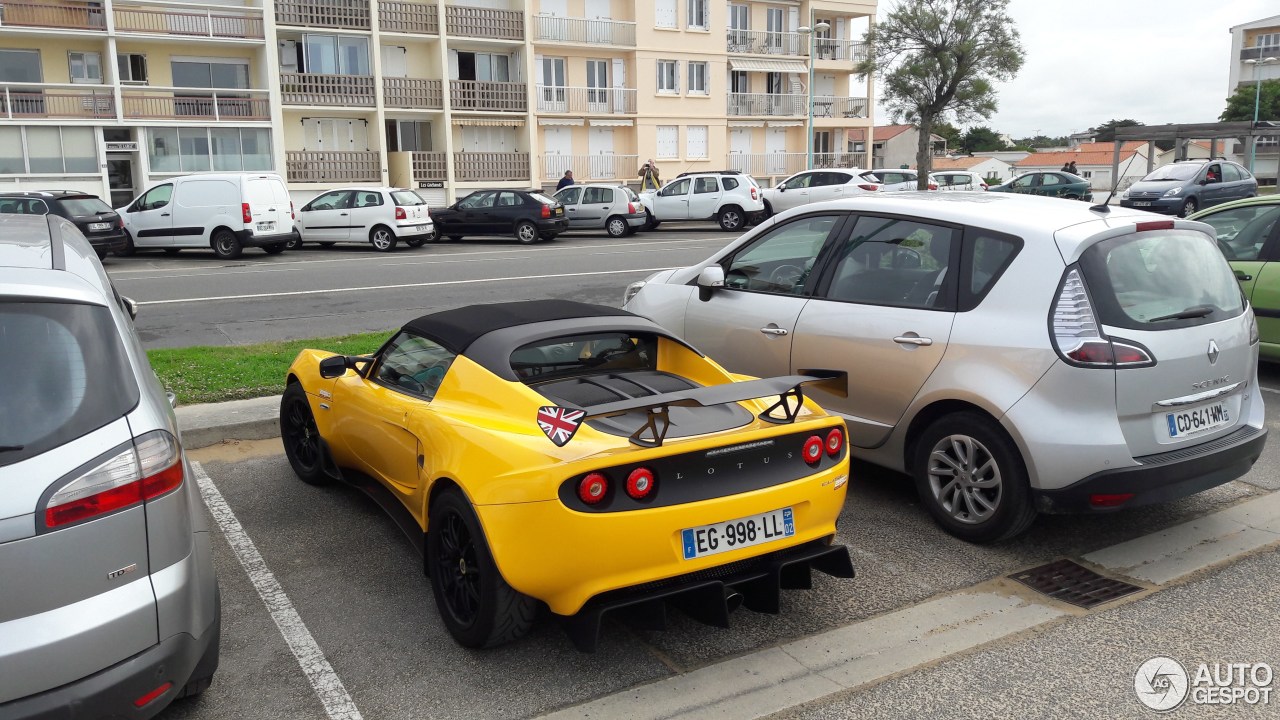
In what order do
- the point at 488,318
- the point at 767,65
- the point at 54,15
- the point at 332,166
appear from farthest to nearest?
the point at 767,65 → the point at 332,166 → the point at 54,15 → the point at 488,318

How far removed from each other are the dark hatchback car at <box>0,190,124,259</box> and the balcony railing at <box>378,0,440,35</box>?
18.0 meters

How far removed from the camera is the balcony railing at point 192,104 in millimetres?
32438

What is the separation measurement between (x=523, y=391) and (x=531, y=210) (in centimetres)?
2190

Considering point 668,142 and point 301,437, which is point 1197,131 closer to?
point 668,142

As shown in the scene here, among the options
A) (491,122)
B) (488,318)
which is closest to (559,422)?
(488,318)

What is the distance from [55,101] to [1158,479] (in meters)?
34.4

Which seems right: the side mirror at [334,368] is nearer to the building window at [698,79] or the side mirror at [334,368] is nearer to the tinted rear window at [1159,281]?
the tinted rear window at [1159,281]

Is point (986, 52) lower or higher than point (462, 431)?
higher

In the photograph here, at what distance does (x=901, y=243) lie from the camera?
18.2 ft

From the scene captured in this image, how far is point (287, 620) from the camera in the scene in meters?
4.34

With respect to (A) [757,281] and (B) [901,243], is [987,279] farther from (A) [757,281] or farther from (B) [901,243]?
(A) [757,281]

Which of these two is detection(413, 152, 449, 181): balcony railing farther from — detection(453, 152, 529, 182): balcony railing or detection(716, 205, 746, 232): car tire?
detection(716, 205, 746, 232): car tire

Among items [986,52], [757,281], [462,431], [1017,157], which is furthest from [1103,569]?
[1017,157]

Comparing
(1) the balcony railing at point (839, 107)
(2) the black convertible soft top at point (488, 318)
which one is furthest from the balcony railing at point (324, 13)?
(2) the black convertible soft top at point (488, 318)
